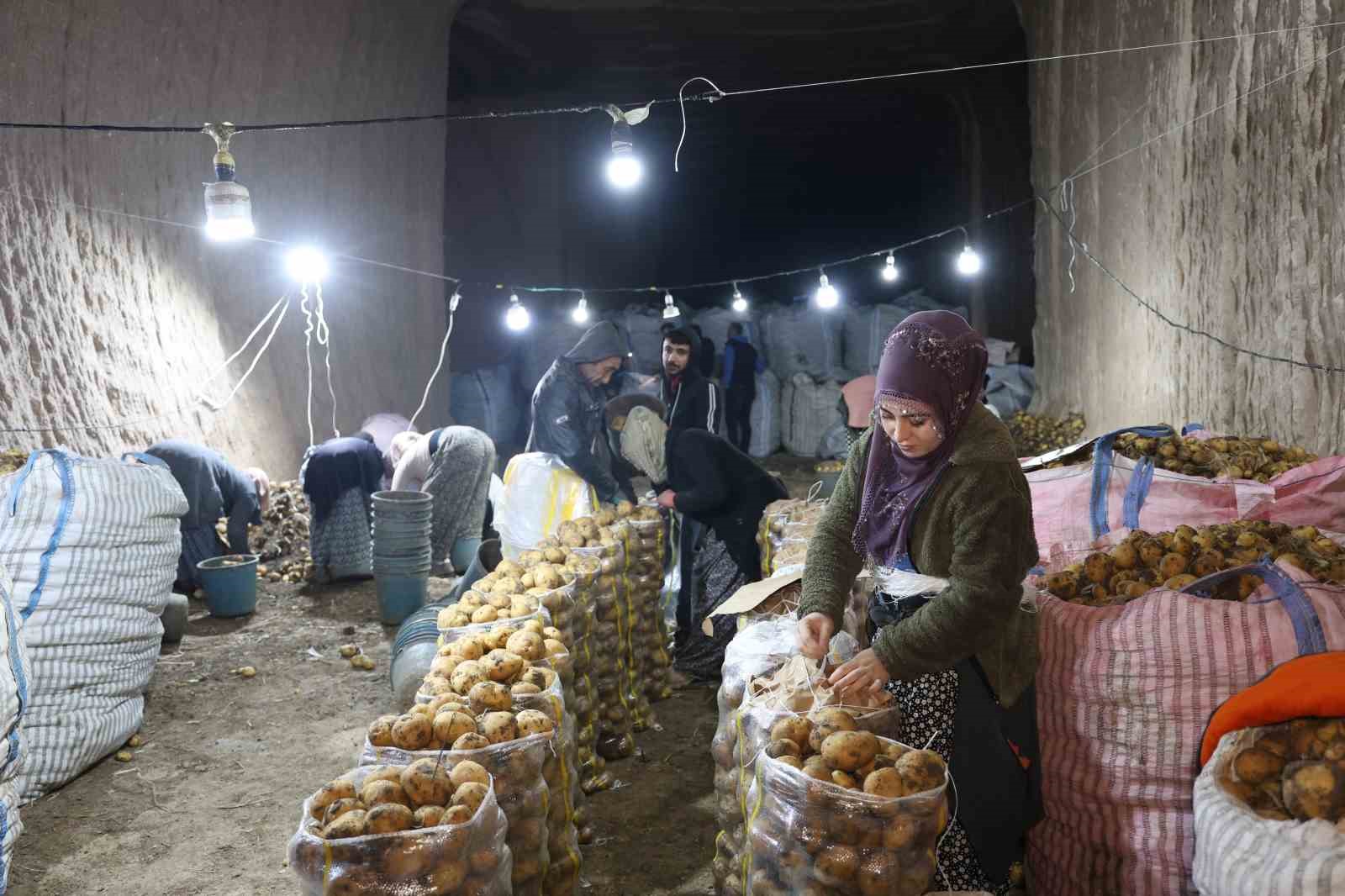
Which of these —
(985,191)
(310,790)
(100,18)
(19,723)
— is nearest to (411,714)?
(19,723)

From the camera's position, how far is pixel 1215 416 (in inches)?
211

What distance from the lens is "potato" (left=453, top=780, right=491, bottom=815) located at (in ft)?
5.63

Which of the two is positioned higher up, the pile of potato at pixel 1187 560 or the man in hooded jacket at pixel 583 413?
the man in hooded jacket at pixel 583 413

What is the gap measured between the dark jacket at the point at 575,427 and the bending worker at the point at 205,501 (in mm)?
2667

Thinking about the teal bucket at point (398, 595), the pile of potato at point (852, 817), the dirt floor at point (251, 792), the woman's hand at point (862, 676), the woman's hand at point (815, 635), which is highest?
the woman's hand at point (815, 635)

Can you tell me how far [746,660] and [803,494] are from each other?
25.6 feet

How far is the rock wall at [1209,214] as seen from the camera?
3.92m

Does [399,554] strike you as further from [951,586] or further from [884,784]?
[884,784]

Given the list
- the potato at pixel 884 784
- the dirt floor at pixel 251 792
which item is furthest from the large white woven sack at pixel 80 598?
the potato at pixel 884 784

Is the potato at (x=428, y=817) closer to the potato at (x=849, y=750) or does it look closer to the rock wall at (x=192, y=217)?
the potato at (x=849, y=750)

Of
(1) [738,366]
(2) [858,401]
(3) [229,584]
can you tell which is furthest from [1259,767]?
(1) [738,366]

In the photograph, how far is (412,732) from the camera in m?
2.01

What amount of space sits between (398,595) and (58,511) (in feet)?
7.24

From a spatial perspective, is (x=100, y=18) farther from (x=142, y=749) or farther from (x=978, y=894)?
(x=978, y=894)
